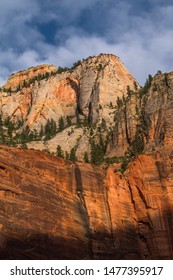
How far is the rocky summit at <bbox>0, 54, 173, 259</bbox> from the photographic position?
54.4 metres

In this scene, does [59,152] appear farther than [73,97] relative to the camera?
No

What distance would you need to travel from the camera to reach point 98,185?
65250 mm

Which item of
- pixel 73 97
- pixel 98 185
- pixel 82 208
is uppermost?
pixel 73 97

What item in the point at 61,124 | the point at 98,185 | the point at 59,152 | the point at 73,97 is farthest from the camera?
the point at 73,97

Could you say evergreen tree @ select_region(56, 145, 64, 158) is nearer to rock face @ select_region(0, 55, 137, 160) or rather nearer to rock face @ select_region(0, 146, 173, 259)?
rock face @ select_region(0, 55, 137, 160)

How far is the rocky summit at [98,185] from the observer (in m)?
54.4

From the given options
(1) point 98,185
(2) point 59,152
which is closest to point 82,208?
(1) point 98,185

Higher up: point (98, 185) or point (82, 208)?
point (98, 185)

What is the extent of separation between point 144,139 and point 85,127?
20.6 meters

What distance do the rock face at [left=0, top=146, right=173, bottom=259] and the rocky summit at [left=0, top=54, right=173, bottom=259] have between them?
0.11 m

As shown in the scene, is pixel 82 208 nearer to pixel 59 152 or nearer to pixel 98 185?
pixel 98 185

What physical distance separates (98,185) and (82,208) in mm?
5251

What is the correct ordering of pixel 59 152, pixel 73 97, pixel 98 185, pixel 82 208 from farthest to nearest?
pixel 73 97
pixel 59 152
pixel 98 185
pixel 82 208
